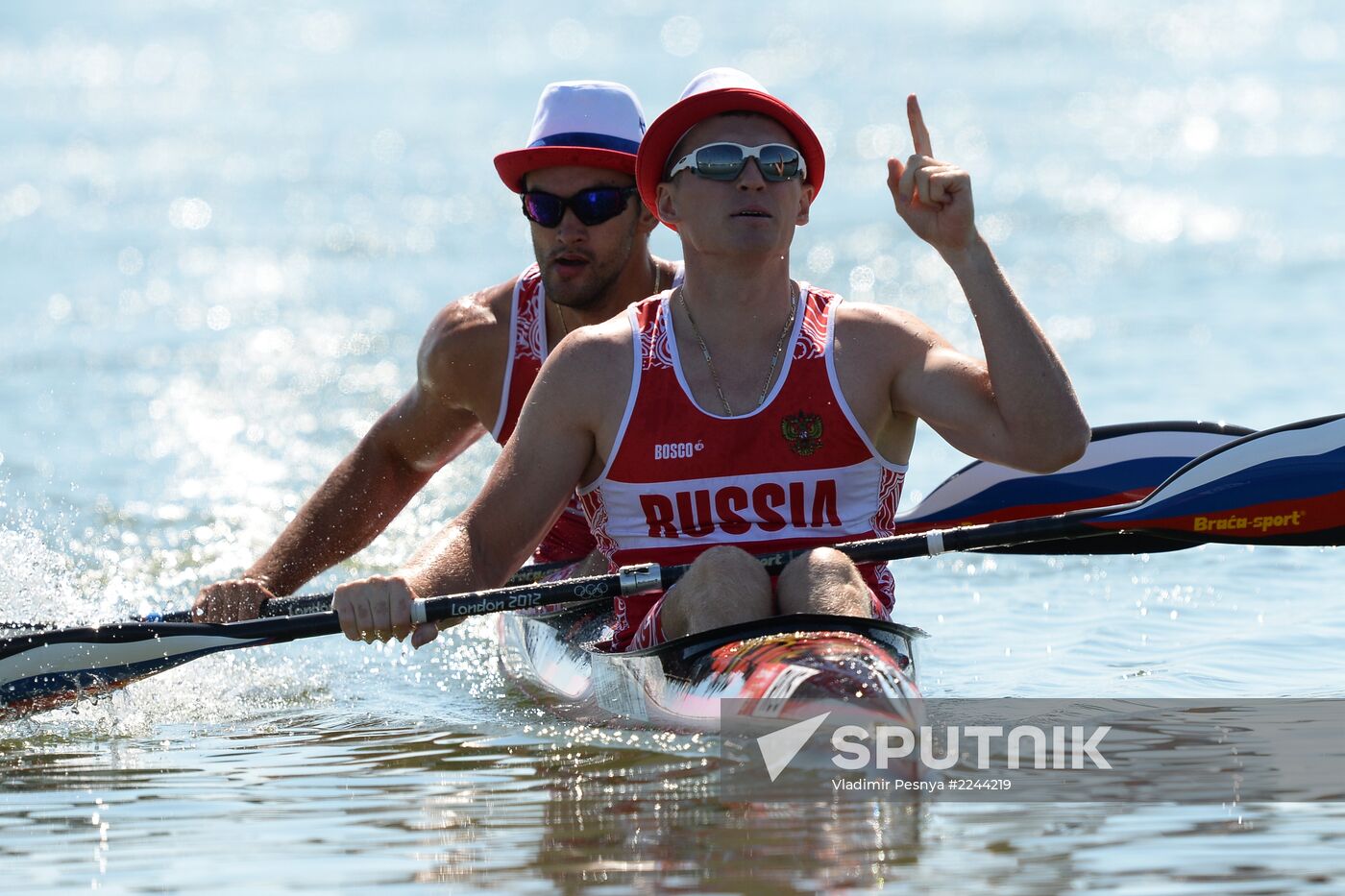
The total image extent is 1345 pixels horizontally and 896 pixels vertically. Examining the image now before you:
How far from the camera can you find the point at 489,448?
1175 cm

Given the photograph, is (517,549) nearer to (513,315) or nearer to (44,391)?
(513,315)

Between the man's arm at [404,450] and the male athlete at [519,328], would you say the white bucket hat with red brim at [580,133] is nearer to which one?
the male athlete at [519,328]

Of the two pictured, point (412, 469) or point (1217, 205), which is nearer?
point (412, 469)

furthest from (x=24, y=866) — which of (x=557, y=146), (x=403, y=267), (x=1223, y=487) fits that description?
(x=403, y=267)

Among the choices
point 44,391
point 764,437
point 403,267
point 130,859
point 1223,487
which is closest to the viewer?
point 130,859

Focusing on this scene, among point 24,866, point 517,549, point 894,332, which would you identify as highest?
point 894,332

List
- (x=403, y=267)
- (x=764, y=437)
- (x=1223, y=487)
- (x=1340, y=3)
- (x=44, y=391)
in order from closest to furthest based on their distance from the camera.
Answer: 1. (x=764, y=437)
2. (x=1223, y=487)
3. (x=44, y=391)
4. (x=403, y=267)
5. (x=1340, y=3)

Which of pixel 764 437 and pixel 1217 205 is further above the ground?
pixel 1217 205

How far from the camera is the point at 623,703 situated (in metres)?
5.13

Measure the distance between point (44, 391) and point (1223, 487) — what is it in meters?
10.2

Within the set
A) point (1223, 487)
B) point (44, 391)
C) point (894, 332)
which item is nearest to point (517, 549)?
point (894, 332)

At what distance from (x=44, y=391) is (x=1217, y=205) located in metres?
11.7

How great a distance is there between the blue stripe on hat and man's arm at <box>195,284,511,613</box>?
568mm

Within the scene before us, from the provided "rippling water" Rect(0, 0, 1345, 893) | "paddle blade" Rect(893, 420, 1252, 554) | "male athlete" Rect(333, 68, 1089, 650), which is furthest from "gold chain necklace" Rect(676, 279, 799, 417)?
"paddle blade" Rect(893, 420, 1252, 554)
